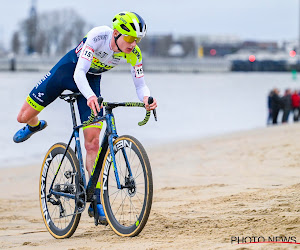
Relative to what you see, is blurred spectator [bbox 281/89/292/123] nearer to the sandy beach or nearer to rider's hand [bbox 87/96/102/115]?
the sandy beach

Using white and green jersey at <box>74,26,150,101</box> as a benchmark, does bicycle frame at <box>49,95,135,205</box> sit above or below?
below

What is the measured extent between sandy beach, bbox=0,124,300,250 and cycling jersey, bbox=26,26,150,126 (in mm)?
1198

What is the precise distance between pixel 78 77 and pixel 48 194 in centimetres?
136

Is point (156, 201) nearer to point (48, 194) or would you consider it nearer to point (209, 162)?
point (48, 194)

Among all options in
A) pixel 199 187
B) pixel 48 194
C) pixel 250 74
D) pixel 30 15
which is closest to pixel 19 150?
pixel 199 187

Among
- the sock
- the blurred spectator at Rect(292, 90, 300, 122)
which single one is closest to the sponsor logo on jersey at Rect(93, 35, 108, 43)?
the sock

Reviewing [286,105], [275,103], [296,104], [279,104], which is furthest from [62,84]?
[296,104]

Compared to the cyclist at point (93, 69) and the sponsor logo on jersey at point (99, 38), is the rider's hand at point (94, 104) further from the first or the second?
the sponsor logo on jersey at point (99, 38)

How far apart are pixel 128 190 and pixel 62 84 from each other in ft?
4.78

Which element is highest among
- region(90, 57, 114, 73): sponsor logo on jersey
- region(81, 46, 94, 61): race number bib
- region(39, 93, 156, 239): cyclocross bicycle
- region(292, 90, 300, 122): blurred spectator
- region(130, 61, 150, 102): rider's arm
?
region(81, 46, 94, 61): race number bib

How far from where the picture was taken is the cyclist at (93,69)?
18.1 ft

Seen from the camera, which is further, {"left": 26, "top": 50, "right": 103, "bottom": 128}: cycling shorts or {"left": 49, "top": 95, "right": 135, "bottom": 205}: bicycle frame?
{"left": 26, "top": 50, "right": 103, "bottom": 128}: cycling shorts

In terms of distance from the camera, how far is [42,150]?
20.5m

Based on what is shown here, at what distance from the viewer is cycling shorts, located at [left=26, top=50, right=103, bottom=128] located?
613 cm
